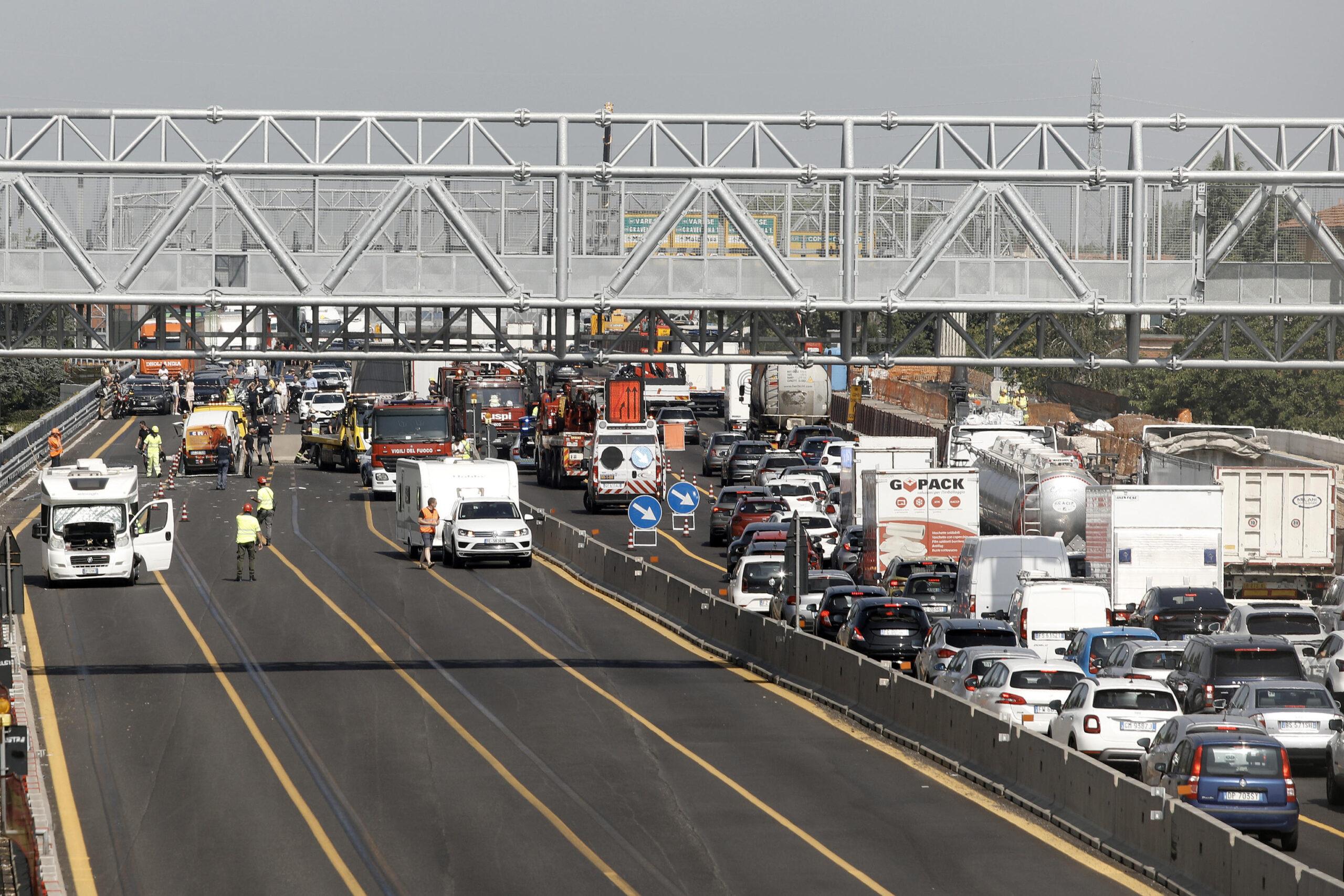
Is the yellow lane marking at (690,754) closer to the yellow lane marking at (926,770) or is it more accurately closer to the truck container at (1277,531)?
the yellow lane marking at (926,770)

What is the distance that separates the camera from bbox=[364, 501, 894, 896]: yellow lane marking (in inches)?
740

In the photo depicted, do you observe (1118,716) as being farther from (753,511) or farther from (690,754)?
(753,511)

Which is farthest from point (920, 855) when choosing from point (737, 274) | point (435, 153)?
point (435, 153)

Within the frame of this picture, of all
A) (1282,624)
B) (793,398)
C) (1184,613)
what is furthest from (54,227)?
(793,398)

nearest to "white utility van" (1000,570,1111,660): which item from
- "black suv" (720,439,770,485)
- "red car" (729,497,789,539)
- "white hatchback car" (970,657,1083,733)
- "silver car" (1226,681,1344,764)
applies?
"white hatchback car" (970,657,1083,733)

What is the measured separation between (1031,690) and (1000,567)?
10711 millimetres

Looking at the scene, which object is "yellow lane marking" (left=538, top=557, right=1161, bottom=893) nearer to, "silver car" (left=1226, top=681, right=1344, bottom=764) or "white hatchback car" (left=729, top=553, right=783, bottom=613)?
"white hatchback car" (left=729, top=553, right=783, bottom=613)

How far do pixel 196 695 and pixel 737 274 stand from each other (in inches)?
401

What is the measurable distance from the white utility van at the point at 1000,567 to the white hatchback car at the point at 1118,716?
11.9 metres

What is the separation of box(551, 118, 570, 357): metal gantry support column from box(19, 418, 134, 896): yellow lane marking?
8399mm

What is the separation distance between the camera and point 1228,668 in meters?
25.6

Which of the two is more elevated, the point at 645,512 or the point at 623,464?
the point at 623,464

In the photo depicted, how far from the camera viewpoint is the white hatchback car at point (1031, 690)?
81.2 ft

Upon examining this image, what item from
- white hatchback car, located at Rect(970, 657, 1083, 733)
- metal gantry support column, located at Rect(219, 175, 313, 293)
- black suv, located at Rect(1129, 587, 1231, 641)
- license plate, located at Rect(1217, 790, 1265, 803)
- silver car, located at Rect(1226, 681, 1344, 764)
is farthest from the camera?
black suv, located at Rect(1129, 587, 1231, 641)
